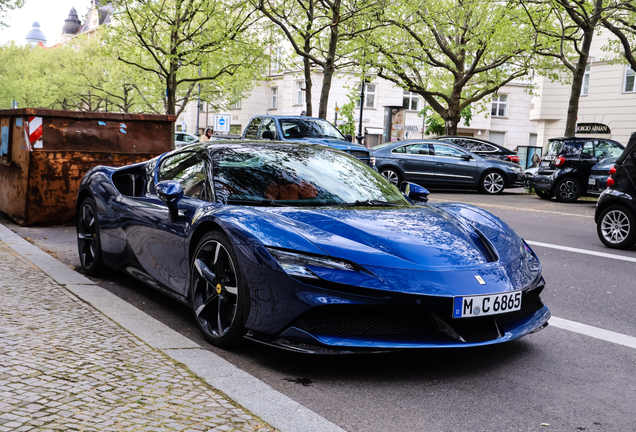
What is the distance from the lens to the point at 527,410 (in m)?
3.37

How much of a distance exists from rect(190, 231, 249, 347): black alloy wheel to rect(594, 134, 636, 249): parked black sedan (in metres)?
6.79

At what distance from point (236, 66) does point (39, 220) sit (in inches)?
920

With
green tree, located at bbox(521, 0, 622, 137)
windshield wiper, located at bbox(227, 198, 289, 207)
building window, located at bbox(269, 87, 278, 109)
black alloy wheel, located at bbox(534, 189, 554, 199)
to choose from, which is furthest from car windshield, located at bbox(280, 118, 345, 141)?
building window, located at bbox(269, 87, 278, 109)

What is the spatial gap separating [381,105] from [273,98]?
10920 mm

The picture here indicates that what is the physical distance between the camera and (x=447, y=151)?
20.3m

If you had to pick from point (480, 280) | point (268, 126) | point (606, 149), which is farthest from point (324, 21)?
point (480, 280)

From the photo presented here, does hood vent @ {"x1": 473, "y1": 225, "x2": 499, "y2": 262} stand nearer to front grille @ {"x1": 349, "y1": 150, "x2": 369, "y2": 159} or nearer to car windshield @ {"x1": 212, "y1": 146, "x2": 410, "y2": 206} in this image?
car windshield @ {"x1": 212, "y1": 146, "x2": 410, "y2": 206}

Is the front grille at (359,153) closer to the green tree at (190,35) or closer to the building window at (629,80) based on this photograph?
the green tree at (190,35)

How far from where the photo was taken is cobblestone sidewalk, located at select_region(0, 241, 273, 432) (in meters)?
2.87

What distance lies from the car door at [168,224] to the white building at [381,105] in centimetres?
4763

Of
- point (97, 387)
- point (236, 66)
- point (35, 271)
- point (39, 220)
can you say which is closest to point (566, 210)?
point (39, 220)

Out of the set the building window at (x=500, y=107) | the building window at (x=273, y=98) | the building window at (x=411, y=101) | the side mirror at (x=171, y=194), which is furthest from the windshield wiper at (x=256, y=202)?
the building window at (x=273, y=98)

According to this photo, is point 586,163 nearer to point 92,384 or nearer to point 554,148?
point 554,148

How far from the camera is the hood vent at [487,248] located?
4.13m
